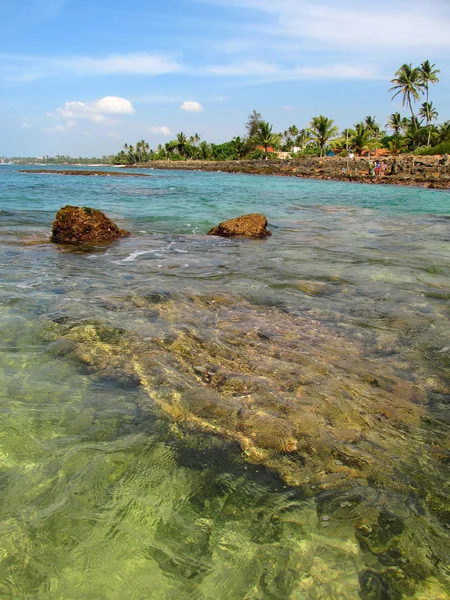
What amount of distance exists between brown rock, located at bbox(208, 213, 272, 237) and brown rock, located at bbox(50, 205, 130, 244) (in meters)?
2.72

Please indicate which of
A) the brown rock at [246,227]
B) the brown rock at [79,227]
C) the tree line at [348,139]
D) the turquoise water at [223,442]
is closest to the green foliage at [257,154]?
the tree line at [348,139]

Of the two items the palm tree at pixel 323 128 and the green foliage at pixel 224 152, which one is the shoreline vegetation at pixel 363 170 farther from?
the green foliage at pixel 224 152

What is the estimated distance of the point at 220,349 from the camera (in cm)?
358

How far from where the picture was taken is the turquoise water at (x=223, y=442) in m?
1.64

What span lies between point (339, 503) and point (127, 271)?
5187 millimetres

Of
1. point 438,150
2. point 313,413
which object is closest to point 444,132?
point 438,150

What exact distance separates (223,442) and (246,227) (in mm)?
8103

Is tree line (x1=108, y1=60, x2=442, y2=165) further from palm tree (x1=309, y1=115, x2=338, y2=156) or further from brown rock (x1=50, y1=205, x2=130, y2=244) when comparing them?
brown rock (x1=50, y1=205, x2=130, y2=244)

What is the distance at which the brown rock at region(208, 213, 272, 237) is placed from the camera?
9.99 m

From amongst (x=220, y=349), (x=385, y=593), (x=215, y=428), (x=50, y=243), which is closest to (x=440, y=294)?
(x=220, y=349)

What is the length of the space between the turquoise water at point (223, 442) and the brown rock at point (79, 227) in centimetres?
356

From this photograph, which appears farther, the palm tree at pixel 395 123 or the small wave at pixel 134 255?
the palm tree at pixel 395 123

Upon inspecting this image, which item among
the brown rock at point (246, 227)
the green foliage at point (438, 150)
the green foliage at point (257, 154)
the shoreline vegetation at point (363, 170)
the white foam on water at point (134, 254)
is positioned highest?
the green foliage at point (257, 154)

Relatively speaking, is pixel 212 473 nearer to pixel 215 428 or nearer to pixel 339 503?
pixel 215 428
